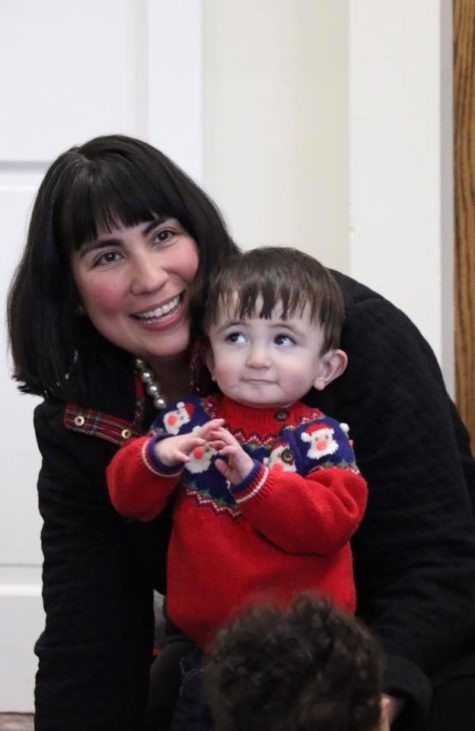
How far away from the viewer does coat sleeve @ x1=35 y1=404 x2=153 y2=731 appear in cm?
151

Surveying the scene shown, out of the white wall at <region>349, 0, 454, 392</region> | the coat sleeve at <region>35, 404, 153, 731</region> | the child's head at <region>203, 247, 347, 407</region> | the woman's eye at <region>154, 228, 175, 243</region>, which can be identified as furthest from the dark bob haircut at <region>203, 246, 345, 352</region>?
the white wall at <region>349, 0, 454, 392</region>

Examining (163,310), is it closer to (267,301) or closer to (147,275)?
(147,275)

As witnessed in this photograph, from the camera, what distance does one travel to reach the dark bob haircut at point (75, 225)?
1.43 m

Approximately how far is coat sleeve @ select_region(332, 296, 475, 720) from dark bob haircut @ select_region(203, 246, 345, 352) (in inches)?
2.7

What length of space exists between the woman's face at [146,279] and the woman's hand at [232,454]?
249 millimetres

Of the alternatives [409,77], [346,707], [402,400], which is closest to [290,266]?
[402,400]

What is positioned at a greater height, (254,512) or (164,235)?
(164,235)

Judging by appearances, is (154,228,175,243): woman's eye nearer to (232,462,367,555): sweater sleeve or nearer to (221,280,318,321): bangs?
(221,280,318,321): bangs

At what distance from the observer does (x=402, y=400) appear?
54.6 inches

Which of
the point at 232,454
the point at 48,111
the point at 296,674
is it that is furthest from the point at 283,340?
the point at 48,111

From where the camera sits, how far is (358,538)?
1.42 metres

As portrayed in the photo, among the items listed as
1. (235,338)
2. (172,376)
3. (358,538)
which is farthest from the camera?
(172,376)

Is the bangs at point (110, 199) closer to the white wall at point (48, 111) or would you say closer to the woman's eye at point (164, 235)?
the woman's eye at point (164, 235)

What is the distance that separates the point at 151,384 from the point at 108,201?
22 centimetres
